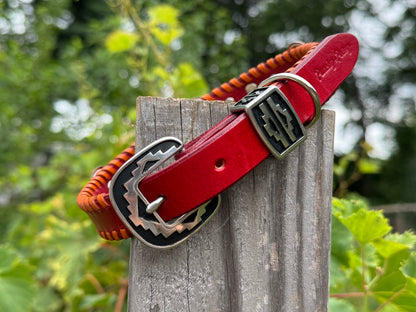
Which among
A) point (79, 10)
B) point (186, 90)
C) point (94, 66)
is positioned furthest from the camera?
point (79, 10)

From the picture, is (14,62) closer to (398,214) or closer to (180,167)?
(180,167)

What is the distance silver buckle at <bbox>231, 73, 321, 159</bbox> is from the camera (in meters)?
0.45

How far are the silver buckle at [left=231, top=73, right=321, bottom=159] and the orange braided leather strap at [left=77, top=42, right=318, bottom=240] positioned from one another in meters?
0.07

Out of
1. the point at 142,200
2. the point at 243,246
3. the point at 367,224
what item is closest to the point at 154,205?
the point at 142,200

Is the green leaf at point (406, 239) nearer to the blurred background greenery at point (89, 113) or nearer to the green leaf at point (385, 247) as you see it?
the green leaf at point (385, 247)

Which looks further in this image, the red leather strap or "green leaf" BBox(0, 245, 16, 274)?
"green leaf" BBox(0, 245, 16, 274)

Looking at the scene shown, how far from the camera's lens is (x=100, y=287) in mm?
1229

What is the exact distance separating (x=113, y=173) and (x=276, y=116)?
267mm

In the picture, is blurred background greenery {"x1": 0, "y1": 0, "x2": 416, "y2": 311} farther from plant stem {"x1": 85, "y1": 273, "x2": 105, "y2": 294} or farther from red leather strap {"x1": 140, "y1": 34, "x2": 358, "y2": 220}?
red leather strap {"x1": 140, "y1": 34, "x2": 358, "y2": 220}

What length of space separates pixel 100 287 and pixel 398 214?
3.31 m

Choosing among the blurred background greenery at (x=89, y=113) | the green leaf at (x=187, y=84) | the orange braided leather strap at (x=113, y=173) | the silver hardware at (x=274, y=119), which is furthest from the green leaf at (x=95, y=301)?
the green leaf at (x=187, y=84)

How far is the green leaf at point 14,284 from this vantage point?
35.4 inches

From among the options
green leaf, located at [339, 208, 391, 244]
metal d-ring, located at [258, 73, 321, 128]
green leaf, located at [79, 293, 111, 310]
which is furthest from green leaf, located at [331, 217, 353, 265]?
green leaf, located at [79, 293, 111, 310]

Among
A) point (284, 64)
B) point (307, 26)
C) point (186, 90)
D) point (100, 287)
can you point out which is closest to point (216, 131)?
point (284, 64)
